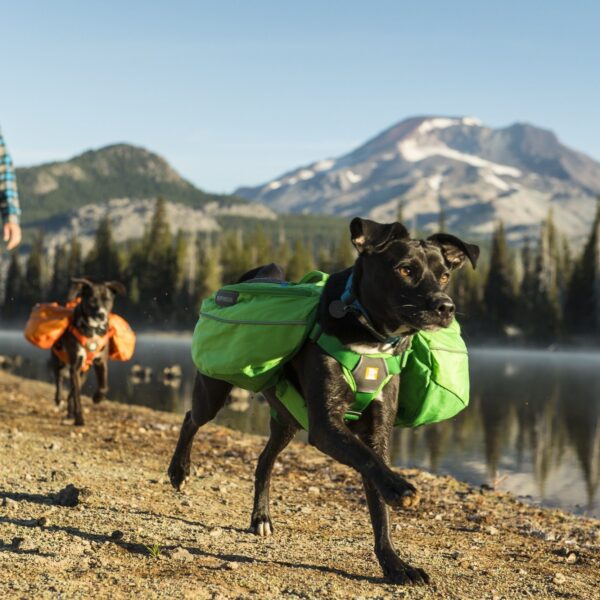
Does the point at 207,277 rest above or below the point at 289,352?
below

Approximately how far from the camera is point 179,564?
22.2ft

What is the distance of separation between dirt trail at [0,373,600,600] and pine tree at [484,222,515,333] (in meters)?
119

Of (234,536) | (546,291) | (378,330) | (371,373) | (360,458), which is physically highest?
(378,330)

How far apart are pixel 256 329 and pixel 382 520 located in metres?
1.86

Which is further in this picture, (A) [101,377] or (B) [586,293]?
(B) [586,293]

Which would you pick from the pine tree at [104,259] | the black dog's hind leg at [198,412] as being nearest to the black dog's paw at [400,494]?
the black dog's hind leg at [198,412]

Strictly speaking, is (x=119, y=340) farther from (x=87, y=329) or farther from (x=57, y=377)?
(x=57, y=377)

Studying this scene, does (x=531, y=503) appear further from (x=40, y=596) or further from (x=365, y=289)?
(x=40, y=596)

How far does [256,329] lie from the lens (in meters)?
7.49

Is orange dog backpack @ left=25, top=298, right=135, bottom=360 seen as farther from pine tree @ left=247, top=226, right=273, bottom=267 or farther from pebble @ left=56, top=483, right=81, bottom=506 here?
pine tree @ left=247, top=226, right=273, bottom=267

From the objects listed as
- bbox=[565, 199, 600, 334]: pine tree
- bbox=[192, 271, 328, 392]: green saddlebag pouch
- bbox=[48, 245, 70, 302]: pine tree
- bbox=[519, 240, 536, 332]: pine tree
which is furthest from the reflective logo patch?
A: bbox=[48, 245, 70, 302]: pine tree

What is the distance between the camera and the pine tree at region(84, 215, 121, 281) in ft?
521

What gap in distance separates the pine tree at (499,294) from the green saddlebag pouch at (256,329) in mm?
124039

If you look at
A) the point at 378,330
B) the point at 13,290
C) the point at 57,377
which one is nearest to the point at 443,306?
the point at 378,330
